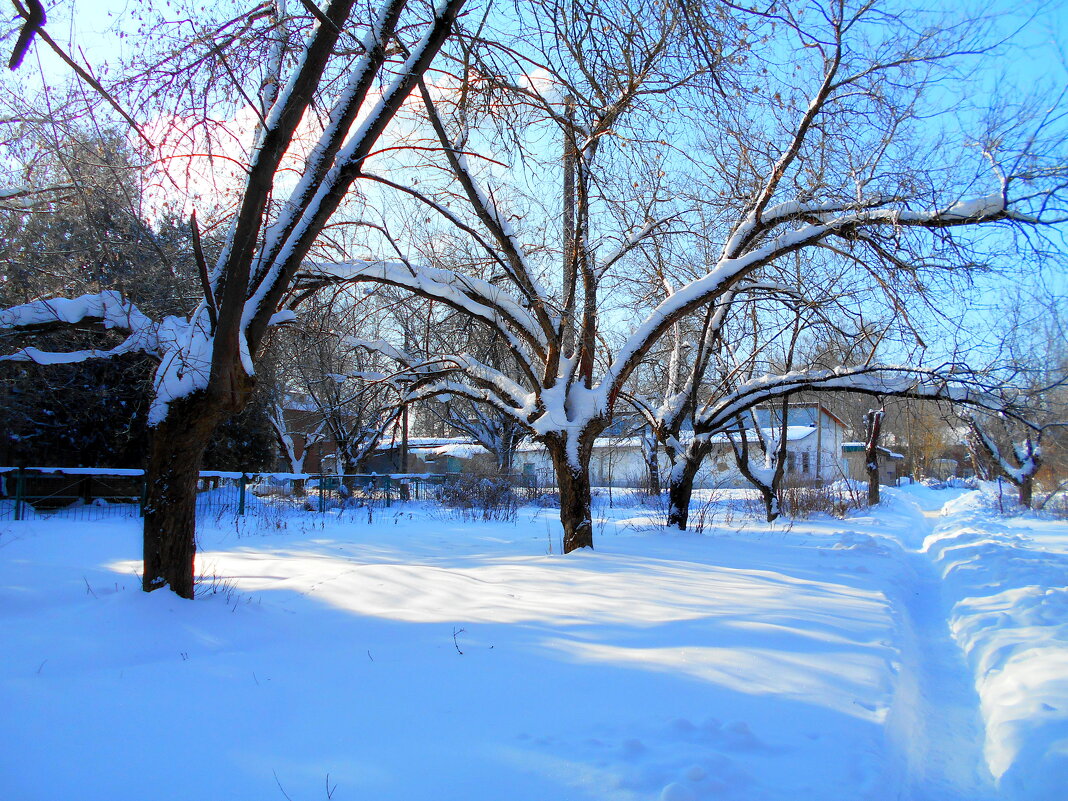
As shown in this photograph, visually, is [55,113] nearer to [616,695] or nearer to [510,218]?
[510,218]

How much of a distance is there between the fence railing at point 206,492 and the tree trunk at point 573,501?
9.64 metres

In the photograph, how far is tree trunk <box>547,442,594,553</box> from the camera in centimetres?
827

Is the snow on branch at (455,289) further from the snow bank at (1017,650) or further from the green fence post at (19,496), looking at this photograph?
the green fence post at (19,496)

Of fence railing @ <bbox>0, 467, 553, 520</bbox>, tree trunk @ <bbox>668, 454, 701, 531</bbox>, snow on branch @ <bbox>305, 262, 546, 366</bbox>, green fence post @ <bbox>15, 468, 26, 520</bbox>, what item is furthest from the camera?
fence railing @ <bbox>0, 467, 553, 520</bbox>

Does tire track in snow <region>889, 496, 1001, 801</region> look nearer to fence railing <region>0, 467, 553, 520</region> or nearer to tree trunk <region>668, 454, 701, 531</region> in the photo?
tree trunk <region>668, 454, 701, 531</region>

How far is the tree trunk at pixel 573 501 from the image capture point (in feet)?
27.1

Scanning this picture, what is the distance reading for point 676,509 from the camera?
39.7 feet

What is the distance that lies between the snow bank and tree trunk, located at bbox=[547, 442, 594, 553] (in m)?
4.09

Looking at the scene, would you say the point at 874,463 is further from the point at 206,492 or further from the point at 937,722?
the point at 206,492

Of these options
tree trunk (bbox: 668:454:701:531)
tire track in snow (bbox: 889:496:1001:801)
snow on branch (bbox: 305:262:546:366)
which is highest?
snow on branch (bbox: 305:262:546:366)

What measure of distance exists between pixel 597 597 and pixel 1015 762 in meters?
3.02

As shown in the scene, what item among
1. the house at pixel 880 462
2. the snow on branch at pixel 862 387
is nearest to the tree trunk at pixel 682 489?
the snow on branch at pixel 862 387

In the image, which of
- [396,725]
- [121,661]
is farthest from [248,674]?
[396,725]

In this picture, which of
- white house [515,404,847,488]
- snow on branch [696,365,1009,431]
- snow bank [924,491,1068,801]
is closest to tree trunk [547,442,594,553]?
snow bank [924,491,1068,801]
